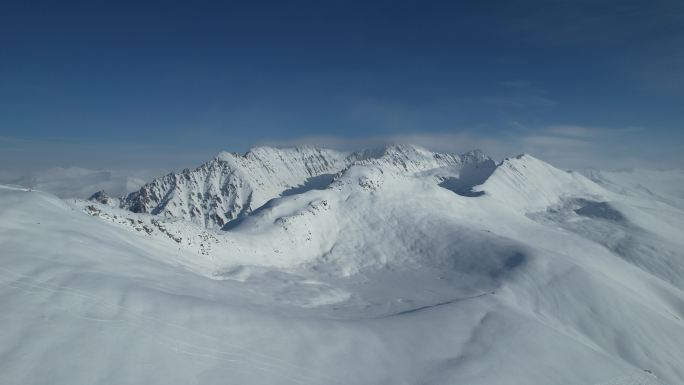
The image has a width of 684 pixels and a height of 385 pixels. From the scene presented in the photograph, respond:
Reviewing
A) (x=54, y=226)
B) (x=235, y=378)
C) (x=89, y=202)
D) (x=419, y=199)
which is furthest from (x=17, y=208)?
(x=419, y=199)

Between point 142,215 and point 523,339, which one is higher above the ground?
point 142,215

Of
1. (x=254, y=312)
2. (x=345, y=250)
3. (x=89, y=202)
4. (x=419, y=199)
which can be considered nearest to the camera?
(x=254, y=312)

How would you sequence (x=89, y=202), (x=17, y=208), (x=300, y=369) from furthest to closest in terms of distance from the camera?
(x=89, y=202) < (x=17, y=208) < (x=300, y=369)

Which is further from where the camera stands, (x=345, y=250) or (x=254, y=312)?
(x=345, y=250)

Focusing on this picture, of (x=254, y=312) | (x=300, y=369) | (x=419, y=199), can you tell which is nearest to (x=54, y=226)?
(x=254, y=312)

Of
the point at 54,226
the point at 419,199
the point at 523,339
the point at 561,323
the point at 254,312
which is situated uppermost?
the point at 419,199

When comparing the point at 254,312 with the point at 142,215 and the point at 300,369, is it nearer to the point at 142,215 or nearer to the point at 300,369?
the point at 300,369
